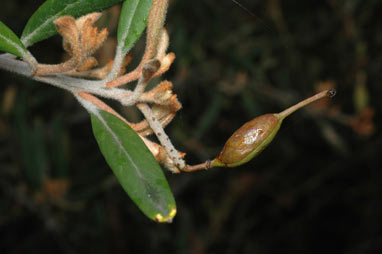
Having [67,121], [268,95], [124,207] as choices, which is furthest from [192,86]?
[124,207]

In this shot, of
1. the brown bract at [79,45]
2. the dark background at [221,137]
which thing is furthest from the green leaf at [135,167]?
the dark background at [221,137]

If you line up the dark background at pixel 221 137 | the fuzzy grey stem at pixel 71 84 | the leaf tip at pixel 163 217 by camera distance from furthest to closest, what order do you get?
the dark background at pixel 221 137 < the fuzzy grey stem at pixel 71 84 < the leaf tip at pixel 163 217

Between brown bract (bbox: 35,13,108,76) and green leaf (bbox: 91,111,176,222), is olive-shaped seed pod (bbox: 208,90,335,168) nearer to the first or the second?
green leaf (bbox: 91,111,176,222)

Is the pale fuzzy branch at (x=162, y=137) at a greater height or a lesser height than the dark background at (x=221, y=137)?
greater

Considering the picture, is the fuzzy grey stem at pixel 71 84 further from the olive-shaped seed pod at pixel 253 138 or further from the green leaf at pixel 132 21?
the olive-shaped seed pod at pixel 253 138

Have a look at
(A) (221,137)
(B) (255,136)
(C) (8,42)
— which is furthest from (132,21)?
(A) (221,137)

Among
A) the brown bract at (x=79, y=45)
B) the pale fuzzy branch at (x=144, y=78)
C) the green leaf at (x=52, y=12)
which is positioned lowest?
the pale fuzzy branch at (x=144, y=78)
